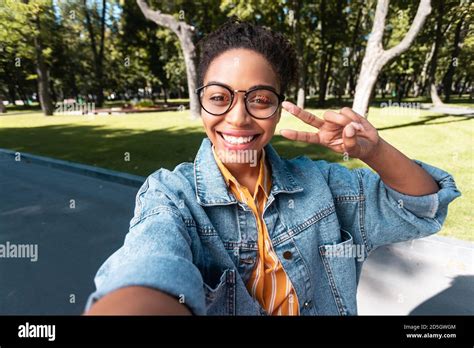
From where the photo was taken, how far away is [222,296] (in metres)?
1.24

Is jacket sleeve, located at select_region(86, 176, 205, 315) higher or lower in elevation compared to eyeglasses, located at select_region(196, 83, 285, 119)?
lower

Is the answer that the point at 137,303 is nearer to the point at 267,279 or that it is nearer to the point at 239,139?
the point at 267,279

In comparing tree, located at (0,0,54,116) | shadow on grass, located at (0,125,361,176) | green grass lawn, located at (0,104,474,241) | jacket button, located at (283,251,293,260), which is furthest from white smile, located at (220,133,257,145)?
tree, located at (0,0,54,116)

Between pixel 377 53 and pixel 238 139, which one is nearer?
pixel 238 139

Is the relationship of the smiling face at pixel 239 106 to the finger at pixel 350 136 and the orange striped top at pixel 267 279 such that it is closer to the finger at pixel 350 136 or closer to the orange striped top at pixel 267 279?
the orange striped top at pixel 267 279

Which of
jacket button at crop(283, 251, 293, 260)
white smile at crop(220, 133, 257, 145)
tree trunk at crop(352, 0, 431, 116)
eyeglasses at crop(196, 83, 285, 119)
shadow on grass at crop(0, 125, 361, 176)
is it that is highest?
tree trunk at crop(352, 0, 431, 116)

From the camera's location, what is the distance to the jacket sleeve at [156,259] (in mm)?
924

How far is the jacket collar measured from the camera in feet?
4.36

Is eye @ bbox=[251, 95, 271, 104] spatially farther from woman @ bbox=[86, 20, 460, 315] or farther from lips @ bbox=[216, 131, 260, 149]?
lips @ bbox=[216, 131, 260, 149]

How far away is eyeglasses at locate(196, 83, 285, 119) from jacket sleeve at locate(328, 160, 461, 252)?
46cm

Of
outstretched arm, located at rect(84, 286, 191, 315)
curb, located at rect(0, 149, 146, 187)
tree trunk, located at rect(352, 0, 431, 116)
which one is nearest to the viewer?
outstretched arm, located at rect(84, 286, 191, 315)

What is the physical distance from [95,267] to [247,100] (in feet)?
9.27

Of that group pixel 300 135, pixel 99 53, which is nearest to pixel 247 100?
pixel 300 135
